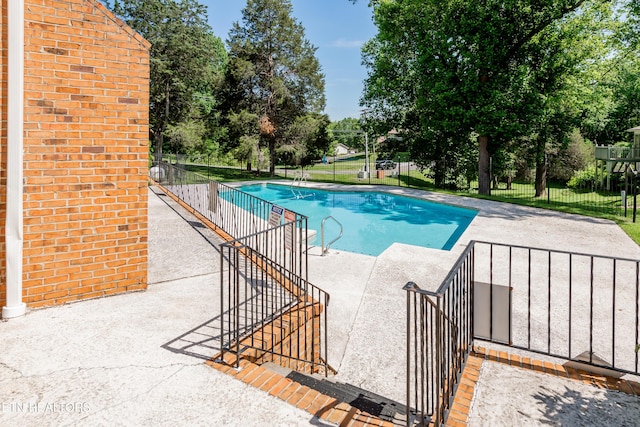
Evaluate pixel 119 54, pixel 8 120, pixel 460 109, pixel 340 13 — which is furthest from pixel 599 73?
pixel 8 120

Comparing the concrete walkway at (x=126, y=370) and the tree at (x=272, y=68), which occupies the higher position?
the tree at (x=272, y=68)

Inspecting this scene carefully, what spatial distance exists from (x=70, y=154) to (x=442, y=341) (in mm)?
3984

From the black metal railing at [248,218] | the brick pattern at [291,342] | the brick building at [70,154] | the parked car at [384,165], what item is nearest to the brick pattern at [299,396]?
the brick pattern at [291,342]

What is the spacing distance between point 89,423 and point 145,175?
9.37ft

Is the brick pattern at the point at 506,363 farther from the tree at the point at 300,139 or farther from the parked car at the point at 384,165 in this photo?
the parked car at the point at 384,165

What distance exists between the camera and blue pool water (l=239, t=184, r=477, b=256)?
37.7 feet

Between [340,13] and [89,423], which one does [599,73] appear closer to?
[340,13]

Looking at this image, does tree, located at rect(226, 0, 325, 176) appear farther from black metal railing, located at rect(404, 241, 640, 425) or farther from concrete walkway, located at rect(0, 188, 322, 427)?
concrete walkway, located at rect(0, 188, 322, 427)

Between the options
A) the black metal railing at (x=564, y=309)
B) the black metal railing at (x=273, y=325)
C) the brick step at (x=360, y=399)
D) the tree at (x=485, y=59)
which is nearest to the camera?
the brick step at (x=360, y=399)

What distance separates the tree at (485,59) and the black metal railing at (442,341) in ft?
47.6

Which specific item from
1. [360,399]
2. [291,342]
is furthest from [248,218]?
[360,399]

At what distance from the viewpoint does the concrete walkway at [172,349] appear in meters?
2.53

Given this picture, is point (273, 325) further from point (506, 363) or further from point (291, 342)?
point (506, 363)

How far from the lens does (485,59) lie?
16.0 m
